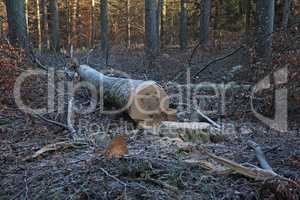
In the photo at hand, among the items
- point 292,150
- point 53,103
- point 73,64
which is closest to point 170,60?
point 73,64

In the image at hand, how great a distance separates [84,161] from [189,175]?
1253 millimetres

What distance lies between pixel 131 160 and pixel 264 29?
748 cm

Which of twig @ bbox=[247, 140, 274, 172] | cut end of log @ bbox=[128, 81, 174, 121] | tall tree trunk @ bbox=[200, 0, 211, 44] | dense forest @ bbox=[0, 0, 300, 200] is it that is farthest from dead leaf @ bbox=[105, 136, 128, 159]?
tall tree trunk @ bbox=[200, 0, 211, 44]

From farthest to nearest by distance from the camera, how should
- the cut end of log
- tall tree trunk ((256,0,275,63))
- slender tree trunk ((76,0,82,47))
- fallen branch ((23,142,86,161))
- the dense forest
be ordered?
slender tree trunk ((76,0,82,47)) → tall tree trunk ((256,0,275,63)) → the cut end of log → fallen branch ((23,142,86,161)) → the dense forest

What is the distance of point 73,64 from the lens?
1230 cm

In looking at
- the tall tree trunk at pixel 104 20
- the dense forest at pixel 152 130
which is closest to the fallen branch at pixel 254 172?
the dense forest at pixel 152 130

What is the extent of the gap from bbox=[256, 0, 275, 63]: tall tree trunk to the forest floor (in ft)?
3.42

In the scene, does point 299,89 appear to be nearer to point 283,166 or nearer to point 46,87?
point 283,166

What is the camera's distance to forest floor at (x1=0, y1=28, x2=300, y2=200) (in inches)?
179

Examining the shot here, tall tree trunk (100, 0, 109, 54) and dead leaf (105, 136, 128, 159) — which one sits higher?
tall tree trunk (100, 0, 109, 54)

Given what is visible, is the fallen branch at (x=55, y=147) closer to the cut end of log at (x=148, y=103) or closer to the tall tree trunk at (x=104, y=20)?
the cut end of log at (x=148, y=103)

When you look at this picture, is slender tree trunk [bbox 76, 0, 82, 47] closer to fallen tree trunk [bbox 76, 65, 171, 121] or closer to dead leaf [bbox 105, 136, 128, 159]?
fallen tree trunk [bbox 76, 65, 171, 121]

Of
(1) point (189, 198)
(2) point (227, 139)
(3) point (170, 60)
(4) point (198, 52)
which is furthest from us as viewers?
(4) point (198, 52)

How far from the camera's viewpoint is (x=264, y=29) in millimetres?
11477
